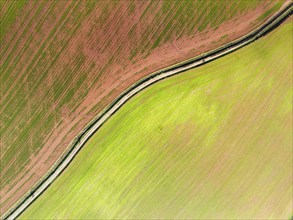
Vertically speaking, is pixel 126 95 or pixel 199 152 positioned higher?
pixel 126 95

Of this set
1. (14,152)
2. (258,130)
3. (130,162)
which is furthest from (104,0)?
(258,130)

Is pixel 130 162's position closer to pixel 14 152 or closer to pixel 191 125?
pixel 191 125

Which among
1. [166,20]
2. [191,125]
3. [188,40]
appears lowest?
[191,125]
